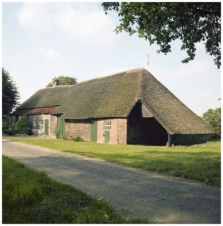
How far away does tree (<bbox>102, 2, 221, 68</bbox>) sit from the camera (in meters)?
9.03

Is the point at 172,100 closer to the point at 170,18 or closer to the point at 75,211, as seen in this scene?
the point at 170,18

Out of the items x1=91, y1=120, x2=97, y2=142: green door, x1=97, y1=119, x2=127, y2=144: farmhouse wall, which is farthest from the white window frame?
x1=91, y1=120, x2=97, y2=142: green door

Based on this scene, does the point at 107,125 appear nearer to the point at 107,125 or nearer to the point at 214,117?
the point at 107,125

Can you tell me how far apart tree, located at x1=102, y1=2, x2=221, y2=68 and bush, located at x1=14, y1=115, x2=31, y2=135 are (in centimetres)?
3326

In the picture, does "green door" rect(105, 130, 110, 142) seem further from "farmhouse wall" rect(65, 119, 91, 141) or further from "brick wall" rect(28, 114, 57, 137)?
"brick wall" rect(28, 114, 57, 137)

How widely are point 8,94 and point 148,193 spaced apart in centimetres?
4217

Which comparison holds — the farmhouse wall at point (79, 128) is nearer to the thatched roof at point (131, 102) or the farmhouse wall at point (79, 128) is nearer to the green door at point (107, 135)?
the thatched roof at point (131, 102)

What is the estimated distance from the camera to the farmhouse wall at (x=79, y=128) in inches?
1135

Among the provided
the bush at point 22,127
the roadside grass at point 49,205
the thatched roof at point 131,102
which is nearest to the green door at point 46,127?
the thatched roof at point 131,102

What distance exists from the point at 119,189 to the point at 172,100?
2133cm

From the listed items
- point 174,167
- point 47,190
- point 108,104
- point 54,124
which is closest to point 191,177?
point 174,167

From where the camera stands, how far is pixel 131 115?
24.6 m

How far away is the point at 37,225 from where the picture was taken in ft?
15.7

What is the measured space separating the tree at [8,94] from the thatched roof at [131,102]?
41.4ft
